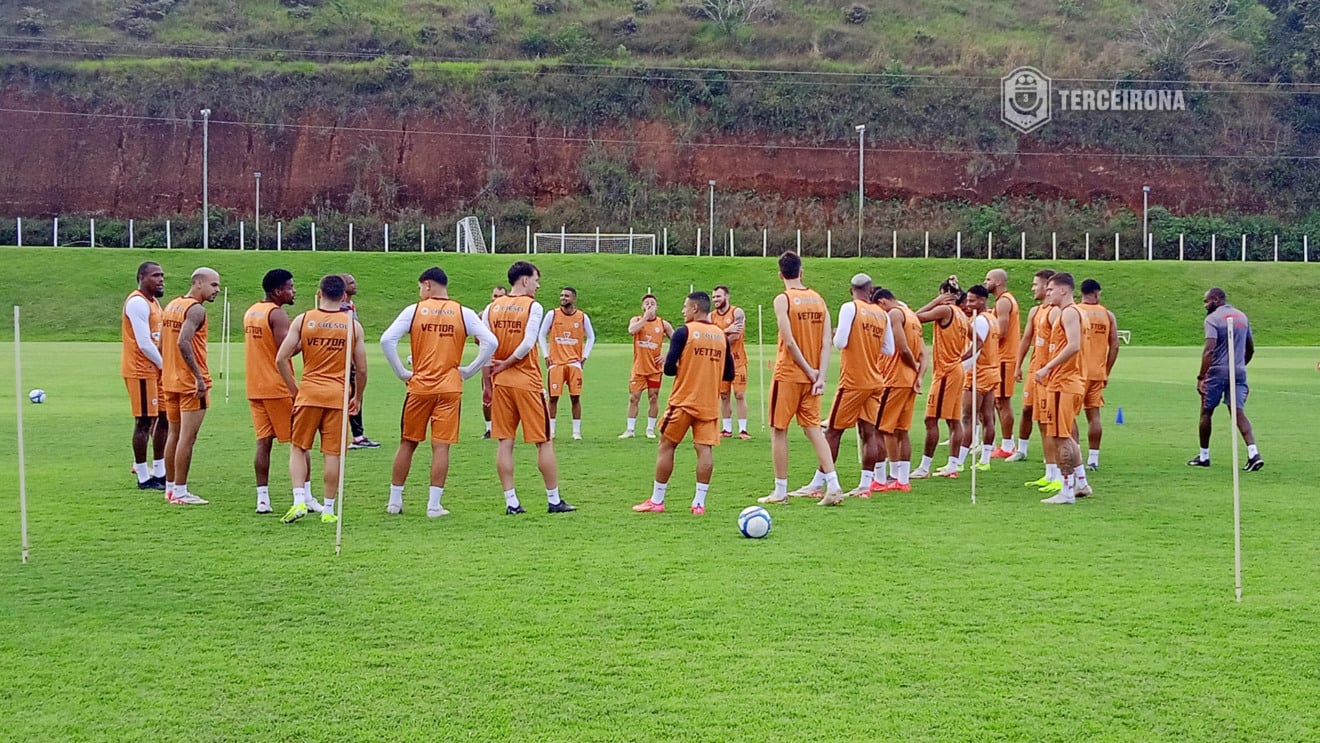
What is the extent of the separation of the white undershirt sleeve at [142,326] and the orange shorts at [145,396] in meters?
0.45

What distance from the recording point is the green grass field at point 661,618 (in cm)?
569

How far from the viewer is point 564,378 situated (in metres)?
17.4

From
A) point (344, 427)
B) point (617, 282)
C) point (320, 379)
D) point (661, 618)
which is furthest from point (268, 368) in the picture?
point (617, 282)

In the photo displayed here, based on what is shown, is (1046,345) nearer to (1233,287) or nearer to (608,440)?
(608,440)

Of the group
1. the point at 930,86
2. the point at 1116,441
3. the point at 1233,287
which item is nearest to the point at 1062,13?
the point at 930,86

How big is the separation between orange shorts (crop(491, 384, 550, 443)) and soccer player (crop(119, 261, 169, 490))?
3.44m

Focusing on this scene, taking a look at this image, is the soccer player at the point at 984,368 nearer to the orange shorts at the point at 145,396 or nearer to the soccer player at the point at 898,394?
the soccer player at the point at 898,394

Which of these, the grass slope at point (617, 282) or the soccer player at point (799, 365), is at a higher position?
the grass slope at point (617, 282)

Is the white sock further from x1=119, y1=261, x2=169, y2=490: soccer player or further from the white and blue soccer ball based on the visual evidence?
x1=119, y1=261, x2=169, y2=490: soccer player

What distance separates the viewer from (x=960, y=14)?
99.6 meters

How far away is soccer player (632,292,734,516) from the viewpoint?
35.6ft

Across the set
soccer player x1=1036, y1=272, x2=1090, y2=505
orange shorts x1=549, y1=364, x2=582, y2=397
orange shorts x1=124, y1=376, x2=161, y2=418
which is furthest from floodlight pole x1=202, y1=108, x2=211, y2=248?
soccer player x1=1036, y1=272, x2=1090, y2=505

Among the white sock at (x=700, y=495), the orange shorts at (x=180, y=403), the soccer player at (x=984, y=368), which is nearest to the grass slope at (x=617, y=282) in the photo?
the soccer player at (x=984, y=368)

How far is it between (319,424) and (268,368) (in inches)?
29.5
